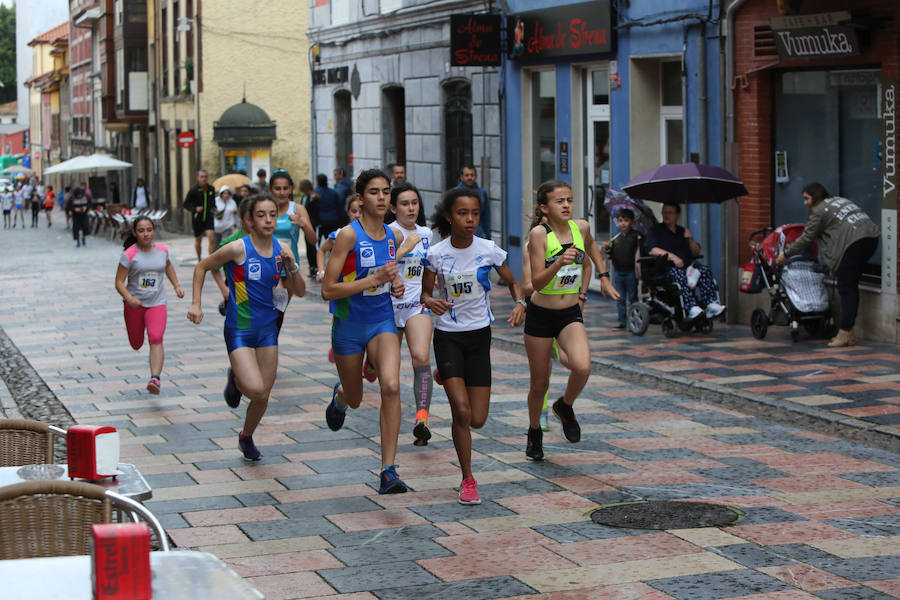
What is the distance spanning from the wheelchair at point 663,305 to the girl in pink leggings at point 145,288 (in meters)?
5.05

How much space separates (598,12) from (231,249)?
34.6 ft

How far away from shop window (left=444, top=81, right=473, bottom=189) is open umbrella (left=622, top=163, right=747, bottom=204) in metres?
8.19

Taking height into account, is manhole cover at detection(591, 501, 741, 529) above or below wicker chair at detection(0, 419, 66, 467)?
below

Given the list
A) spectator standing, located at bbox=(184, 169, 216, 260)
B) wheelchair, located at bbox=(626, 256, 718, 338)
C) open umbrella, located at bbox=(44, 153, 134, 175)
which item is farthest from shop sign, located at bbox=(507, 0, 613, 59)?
open umbrella, located at bbox=(44, 153, 134, 175)

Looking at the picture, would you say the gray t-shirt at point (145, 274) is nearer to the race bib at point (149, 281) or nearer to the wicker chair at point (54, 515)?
the race bib at point (149, 281)

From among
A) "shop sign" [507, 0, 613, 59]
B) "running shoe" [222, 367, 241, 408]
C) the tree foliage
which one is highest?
the tree foliage

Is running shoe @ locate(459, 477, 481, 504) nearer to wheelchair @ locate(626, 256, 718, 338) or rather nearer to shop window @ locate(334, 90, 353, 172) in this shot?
wheelchair @ locate(626, 256, 718, 338)

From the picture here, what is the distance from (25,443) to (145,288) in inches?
257

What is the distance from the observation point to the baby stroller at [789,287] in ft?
45.6

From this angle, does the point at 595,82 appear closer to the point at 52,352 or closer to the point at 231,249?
the point at 52,352

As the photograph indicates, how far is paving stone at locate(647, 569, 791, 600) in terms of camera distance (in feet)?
19.6

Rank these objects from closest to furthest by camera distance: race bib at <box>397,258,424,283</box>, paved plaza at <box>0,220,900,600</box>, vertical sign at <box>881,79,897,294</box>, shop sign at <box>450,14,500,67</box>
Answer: paved plaza at <box>0,220,900,600</box>, race bib at <box>397,258,424,283</box>, vertical sign at <box>881,79,897,294</box>, shop sign at <box>450,14,500,67</box>

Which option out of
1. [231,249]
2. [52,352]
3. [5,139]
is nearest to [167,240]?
[52,352]

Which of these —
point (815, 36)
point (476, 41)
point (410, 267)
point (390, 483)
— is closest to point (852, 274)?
point (815, 36)
